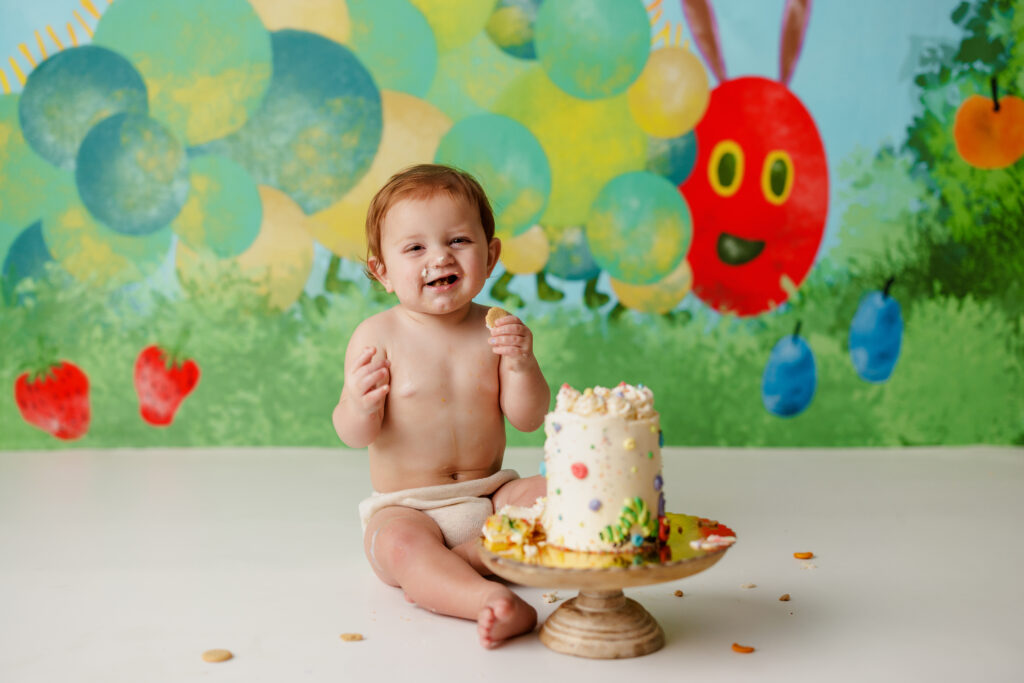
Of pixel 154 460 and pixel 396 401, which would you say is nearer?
pixel 396 401

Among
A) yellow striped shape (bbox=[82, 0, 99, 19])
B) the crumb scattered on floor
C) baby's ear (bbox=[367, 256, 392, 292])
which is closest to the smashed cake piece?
the crumb scattered on floor

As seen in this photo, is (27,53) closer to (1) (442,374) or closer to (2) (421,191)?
(2) (421,191)

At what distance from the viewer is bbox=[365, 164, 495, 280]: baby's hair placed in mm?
1629

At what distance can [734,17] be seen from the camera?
2691mm

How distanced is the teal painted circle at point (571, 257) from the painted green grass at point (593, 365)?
0.36 ft

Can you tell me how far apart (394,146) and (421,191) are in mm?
1143

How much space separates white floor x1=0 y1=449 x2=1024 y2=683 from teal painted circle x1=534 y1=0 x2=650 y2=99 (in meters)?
1.08

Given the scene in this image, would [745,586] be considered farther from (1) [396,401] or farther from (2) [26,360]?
(2) [26,360]

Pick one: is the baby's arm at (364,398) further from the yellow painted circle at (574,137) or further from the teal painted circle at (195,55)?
the teal painted circle at (195,55)

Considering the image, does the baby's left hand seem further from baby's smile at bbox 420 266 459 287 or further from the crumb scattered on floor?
the crumb scattered on floor

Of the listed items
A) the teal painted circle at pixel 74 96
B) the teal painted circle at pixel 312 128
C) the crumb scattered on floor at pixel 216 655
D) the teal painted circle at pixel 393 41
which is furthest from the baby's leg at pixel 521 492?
the teal painted circle at pixel 74 96

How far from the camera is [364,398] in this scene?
1.54 meters

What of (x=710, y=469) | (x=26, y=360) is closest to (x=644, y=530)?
(x=710, y=469)

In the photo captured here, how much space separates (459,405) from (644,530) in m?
0.48
